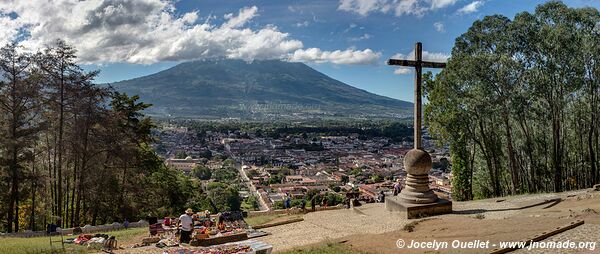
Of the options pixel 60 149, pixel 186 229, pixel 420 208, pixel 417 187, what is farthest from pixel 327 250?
pixel 60 149

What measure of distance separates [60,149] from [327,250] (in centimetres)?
1298

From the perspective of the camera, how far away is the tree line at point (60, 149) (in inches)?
622

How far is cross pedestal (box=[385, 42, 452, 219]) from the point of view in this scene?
1167 centimetres

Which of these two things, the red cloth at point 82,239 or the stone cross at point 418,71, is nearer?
the red cloth at point 82,239

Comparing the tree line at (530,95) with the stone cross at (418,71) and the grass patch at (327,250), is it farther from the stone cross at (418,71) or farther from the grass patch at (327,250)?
the grass patch at (327,250)

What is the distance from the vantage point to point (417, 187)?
12094 millimetres

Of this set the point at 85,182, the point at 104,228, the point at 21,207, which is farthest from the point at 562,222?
the point at 21,207

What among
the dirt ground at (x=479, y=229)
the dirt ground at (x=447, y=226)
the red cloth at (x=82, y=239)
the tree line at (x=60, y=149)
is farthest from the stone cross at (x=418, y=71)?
the tree line at (x=60, y=149)

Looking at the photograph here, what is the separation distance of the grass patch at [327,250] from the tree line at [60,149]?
34.2ft

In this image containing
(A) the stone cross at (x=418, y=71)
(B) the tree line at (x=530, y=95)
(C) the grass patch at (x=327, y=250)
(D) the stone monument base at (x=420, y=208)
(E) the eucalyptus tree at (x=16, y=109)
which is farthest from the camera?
(B) the tree line at (x=530, y=95)

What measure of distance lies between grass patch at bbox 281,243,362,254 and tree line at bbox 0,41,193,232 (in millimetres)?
10422

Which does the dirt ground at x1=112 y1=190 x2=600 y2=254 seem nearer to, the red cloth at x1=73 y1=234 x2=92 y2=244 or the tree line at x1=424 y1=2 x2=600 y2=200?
the red cloth at x1=73 y1=234 x2=92 y2=244

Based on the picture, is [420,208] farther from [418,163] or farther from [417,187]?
[418,163]

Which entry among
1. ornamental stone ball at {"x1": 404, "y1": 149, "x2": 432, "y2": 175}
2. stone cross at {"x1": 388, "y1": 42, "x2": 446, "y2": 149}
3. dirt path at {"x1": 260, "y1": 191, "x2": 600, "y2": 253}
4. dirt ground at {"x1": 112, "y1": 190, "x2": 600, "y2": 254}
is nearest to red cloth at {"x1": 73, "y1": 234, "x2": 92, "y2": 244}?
dirt ground at {"x1": 112, "y1": 190, "x2": 600, "y2": 254}
